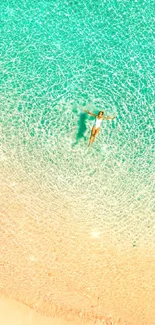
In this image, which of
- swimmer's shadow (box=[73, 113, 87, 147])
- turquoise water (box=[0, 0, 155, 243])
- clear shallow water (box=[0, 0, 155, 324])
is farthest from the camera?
swimmer's shadow (box=[73, 113, 87, 147])

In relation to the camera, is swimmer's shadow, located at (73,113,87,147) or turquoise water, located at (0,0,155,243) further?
swimmer's shadow, located at (73,113,87,147)

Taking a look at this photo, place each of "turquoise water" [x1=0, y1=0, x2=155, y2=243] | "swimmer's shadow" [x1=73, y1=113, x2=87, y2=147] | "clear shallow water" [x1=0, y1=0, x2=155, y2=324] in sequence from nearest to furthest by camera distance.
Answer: "clear shallow water" [x1=0, y1=0, x2=155, y2=324] → "turquoise water" [x1=0, y1=0, x2=155, y2=243] → "swimmer's shadow" [x1=73, y1=113, x2=87, y2=147]

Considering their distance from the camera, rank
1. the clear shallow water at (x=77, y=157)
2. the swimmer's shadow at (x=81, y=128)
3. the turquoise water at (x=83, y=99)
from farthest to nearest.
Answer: the swimmer's shadow at (x=81, y=128) < the turquoise water at (x=83, y=99) < the clear shallow water at (x=77, y=157)

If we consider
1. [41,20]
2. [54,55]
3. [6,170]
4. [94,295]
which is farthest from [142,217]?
[41,20]

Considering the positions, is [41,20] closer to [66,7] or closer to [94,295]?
[66,7]

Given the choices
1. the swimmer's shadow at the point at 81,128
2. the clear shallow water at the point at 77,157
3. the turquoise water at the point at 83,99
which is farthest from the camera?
the swimmer's shadow at the point at 81,128

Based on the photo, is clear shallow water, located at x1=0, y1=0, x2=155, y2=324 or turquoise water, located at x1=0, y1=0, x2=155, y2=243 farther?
turquoise water, located at x1=0, y1=0, x2=155, y2=243

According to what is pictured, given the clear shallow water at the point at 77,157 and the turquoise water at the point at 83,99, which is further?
the turquoise water at the point at 83,99

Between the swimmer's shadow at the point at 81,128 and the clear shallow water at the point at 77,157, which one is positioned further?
the swimmer's shadow at the point at 81,128

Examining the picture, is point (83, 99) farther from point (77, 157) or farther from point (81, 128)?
point (77, 157)
